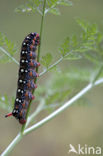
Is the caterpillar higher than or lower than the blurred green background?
higher

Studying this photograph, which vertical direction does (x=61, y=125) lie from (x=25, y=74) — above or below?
below

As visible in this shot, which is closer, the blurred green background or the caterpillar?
the caterpillar

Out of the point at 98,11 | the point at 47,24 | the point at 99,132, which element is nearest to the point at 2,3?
the point at 47,24

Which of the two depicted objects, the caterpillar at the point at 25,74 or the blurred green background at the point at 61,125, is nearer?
the caterpillar at the point at 25,74

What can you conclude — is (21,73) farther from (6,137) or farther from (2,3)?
(2,3)

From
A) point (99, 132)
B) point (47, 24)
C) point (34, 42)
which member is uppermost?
point (34, 42)

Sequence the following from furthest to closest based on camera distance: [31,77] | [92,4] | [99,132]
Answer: [92,4] → [99,132] → [31,77]

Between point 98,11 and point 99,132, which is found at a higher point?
point 98,11

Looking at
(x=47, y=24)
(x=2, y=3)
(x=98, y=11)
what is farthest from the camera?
(x=2, y=3)

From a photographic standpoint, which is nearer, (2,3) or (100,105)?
(100,105)

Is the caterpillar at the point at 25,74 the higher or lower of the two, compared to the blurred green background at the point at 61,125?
higher

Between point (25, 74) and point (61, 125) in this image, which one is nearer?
point (25, 74)
